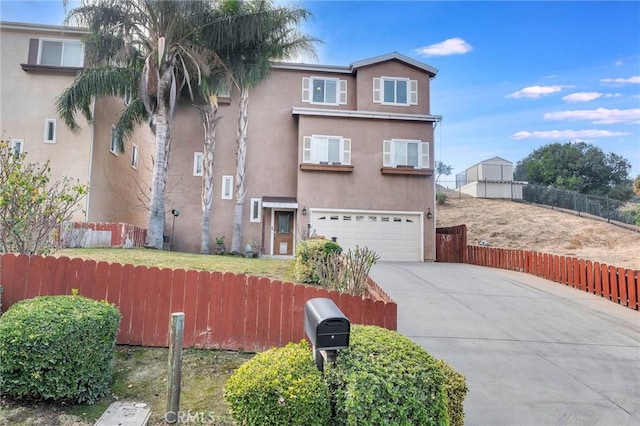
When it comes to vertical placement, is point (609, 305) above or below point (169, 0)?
below

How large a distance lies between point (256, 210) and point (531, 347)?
42.3 feet

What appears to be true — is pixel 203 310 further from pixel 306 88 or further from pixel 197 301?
pixel 306 88

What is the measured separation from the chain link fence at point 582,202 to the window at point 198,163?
2373 cm

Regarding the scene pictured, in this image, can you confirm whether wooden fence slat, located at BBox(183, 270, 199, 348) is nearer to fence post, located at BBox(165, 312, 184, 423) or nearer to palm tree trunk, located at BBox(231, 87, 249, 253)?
fence post, located at BBox(165, 312, 184, 423)

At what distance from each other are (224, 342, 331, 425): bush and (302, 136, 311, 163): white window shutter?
1418 centimetres

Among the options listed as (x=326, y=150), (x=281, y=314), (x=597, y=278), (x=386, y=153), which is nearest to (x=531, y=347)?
(x=281, y=314)

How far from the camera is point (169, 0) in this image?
1198 centimetres

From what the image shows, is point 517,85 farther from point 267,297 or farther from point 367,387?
point 367,387

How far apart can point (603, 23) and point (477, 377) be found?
1339 centimetres

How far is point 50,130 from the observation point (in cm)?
1321

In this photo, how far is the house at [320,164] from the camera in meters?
15.9

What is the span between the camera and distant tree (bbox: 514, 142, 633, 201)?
3551 centimetres

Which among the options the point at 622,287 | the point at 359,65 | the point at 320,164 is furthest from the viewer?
the point at 359,65

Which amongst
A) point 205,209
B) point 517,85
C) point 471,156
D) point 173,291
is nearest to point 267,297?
point 173,291
